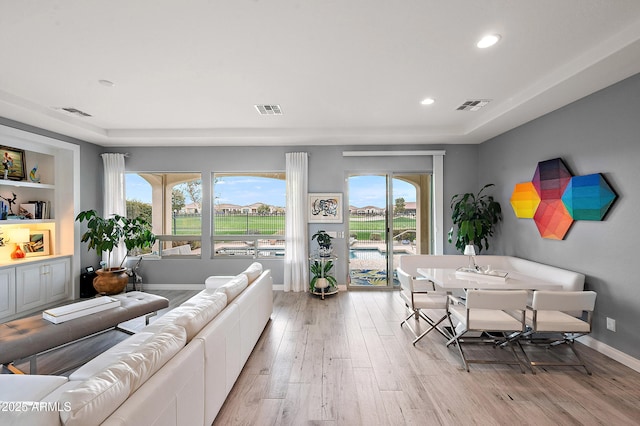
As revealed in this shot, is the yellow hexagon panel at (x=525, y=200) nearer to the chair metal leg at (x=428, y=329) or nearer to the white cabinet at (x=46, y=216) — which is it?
the chair metal leg at (x=428, y=329)

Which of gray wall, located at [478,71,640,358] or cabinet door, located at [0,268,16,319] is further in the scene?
cabinet door, located at [0,268,16,319]

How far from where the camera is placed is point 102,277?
4.56 m

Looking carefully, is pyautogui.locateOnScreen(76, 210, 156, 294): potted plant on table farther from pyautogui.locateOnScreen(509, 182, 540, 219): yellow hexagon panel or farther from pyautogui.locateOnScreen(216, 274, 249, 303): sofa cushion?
pyautogui.locateOnScreen(509, 182, 540, 219): yellow hexagon panel

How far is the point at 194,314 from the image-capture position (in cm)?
189

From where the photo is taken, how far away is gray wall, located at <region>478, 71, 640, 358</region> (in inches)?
104

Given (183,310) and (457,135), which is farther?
(457,135)

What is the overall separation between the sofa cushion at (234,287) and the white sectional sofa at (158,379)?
0.01 meters

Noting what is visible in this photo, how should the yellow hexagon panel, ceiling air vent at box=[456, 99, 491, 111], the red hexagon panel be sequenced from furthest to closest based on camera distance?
the yellow hexagon panel < ceiling air vent at box=[456, 99, 491, 111] < the red hexagon panel

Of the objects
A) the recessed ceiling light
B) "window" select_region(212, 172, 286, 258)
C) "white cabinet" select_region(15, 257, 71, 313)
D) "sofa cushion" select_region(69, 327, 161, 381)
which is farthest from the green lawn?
"sofa cushion" select_region(69, 327, 161, 381)

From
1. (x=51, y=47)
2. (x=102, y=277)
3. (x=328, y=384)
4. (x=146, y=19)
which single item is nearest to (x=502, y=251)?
(x=328, y=384)

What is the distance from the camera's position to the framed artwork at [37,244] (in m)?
4.42

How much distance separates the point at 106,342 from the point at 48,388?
5.58 feet

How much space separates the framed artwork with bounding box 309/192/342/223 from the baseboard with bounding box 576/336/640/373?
354 centimetres

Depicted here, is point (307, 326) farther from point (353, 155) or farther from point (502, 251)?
point (502, 251)
